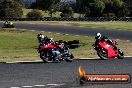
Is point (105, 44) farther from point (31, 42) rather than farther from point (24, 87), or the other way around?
point (31, 42)

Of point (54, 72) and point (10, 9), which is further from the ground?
point (54, 72)

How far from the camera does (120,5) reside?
103m

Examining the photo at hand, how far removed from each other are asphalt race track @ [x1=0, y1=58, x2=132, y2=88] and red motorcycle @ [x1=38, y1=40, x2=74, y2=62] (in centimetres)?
42

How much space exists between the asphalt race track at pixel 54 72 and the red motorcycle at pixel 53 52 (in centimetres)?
42

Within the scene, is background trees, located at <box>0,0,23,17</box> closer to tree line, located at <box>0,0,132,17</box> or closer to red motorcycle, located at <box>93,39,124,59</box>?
tree line, located at <box>0,0,132,17</box>

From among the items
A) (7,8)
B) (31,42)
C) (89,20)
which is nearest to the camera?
(31,42)

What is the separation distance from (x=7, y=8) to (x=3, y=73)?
8565 centimetres

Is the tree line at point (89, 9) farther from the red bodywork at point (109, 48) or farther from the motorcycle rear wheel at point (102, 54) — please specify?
the motorcycle rear wheel at point (102, 54)

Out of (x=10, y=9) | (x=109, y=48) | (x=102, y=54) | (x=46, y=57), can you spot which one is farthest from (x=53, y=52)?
(x=10, y=9)

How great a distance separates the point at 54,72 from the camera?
15.5 m

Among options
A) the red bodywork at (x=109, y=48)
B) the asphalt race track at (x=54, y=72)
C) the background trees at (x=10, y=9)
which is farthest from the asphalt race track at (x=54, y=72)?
the background trees at (x=10, y=9)

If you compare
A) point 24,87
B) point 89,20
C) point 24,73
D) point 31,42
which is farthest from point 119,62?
point 89,20

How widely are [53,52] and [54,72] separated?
314 cm

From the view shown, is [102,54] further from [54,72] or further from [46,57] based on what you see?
[54,72]
